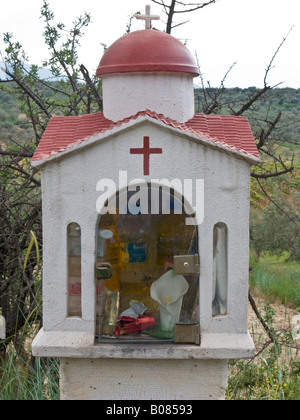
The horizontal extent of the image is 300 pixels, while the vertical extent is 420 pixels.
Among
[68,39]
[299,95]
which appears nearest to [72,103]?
[68,39]

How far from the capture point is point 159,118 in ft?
12.6

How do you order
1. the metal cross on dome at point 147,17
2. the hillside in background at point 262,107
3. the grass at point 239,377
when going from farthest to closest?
the hillside in background at point 262,107 < the grass at point 239,377 < the metal cross on dome at point 147,17

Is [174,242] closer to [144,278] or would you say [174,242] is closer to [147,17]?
[144,278]

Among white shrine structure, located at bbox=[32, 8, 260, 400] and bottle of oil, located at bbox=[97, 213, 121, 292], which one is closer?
white shrine structure, located at bbox=[32, 8, 260, 400]

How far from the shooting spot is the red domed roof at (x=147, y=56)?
4.05 m

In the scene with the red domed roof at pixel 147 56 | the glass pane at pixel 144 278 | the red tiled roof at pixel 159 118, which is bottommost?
the glass pane at pixel 144 278

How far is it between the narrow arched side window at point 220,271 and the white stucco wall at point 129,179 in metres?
0.06

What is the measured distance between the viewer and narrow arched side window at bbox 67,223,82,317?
3957mm

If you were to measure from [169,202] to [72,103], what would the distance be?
3.44 m

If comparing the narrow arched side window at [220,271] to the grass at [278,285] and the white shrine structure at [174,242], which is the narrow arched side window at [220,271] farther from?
the grass at [278,285]

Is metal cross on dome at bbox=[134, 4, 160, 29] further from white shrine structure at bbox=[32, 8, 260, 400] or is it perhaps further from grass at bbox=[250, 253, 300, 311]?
grass at bbox=[250, 253, 300, 311]

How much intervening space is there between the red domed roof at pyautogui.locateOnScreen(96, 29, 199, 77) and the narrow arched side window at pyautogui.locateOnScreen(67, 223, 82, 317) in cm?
121

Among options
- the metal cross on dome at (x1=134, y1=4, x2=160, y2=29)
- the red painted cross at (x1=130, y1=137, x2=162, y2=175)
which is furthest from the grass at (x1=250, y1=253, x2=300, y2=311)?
the red painted cross at (x1=130, y1=137, x2=162, y2=175)

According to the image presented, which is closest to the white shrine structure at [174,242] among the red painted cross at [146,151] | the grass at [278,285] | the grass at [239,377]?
the red painted cross at [146,151]
